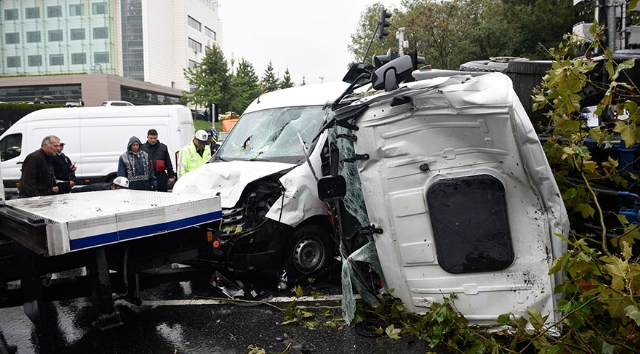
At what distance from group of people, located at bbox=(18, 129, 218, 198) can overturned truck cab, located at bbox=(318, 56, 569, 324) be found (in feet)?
13.9

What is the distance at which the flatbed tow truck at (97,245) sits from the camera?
355 centimetres

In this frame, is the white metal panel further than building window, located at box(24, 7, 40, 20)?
No

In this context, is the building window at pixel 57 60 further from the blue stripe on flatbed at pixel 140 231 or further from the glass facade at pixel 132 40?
the blue stripe on flatbed at pixel 140 231

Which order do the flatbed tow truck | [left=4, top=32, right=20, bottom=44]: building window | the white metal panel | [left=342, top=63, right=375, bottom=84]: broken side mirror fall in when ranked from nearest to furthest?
the white metal panel < the flatbed tow truck < [left=342, top=63, right=375, bottom=84]: broken side mirror < [left=4, top=32, right=20, bottom=44]: building window

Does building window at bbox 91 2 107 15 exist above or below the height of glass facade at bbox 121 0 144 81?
above

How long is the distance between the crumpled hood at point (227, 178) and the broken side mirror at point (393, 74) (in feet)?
6.50

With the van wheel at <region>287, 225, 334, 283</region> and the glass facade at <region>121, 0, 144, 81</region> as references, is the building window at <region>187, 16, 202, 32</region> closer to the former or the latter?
the glass facade at <region>121, 0, 144, 81</region>

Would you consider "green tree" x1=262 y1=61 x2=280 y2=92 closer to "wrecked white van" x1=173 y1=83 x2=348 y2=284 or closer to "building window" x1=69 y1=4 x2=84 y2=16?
"building window" x1=69 y1=4 x2=84 y2=16

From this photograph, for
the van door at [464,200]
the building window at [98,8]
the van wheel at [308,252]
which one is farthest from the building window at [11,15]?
the van door at [464,200]

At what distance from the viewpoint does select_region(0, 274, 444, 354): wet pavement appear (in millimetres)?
4242

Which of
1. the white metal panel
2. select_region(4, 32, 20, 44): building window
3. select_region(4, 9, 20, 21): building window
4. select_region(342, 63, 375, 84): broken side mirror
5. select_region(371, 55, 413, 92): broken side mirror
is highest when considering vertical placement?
select_region(4, 9, 20, 21): building window

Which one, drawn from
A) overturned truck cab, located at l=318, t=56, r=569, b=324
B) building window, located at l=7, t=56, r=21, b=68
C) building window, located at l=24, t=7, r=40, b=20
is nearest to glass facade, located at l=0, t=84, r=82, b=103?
building window, located at l=7, t=56, r=21, b=68

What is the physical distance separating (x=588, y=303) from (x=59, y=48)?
66.8 m

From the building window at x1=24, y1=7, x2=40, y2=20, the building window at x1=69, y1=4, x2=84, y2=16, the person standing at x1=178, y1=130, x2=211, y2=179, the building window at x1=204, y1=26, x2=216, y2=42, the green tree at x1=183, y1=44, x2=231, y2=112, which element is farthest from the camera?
the building window at x1=204, y1=26, x2=216, y2=42
